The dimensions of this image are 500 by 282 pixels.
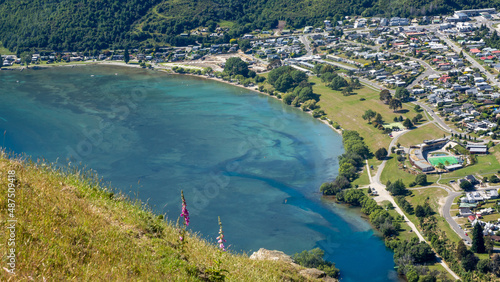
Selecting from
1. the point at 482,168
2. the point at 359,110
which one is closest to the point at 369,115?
the point at 359,110

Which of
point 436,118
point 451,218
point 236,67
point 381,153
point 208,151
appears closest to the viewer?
point 451,218

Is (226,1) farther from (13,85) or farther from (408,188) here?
(408,188)

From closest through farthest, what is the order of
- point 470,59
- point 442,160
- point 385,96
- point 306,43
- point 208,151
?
1. point 442,160
2. point 208,151
3. point 385,96
4. point 470,59
5. point 306,43

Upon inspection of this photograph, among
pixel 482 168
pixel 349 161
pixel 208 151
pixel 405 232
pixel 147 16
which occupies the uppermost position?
pixel 147 16

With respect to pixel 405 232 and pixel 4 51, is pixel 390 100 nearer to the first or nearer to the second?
pixel 405 232

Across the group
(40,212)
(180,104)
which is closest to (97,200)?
(40,212)

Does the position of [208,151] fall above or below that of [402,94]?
below

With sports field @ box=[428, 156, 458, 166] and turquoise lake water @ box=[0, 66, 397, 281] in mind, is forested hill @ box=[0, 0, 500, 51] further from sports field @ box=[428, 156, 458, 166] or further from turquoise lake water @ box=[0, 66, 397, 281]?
sports field @ box=[428, 156, 458, 166]
